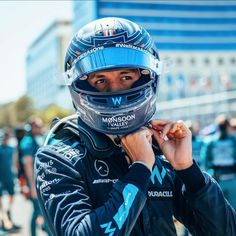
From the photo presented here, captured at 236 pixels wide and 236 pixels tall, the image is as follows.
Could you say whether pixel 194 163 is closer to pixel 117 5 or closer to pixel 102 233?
pixel 102 233

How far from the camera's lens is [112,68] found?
4.98ft

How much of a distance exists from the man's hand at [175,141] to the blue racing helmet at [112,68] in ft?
0.19

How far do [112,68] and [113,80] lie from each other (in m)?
0.04

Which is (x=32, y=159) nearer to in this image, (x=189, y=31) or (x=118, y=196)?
(x=118, y=196)

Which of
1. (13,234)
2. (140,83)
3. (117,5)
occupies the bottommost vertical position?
(117,5)

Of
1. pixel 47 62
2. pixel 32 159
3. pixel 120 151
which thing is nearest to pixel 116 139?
pixel 120 151

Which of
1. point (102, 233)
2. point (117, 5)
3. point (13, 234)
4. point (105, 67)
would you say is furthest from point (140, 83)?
point (117, 5)

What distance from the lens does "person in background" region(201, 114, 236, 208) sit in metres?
6.02

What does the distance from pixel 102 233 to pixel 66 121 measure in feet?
1.44

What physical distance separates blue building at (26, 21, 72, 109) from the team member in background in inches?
3063

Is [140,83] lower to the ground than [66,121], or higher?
higher

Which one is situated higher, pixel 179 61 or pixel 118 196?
pixel 118 196

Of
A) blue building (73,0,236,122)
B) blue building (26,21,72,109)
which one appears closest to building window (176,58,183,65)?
blue building (73,0,236,122)

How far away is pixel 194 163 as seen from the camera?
5.12ft
